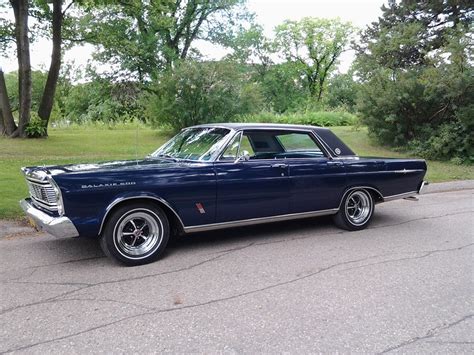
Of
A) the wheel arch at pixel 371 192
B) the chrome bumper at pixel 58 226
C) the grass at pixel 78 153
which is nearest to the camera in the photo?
the chrome bumper at pixel 58 226

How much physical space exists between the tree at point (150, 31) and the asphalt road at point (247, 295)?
1555 centimetres

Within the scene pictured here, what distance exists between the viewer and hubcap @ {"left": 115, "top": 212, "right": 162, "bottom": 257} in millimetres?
4512

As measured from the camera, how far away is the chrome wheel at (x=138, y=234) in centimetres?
450

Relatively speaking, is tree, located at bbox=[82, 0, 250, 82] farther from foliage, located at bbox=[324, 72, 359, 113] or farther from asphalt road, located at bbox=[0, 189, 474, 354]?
foliage, located at bbox=[324, 72, 359, 113]

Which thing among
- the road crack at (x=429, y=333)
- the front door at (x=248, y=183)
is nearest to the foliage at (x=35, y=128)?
the front door at (x=248, y=183)

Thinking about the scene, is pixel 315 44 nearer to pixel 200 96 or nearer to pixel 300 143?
pixel 200 96

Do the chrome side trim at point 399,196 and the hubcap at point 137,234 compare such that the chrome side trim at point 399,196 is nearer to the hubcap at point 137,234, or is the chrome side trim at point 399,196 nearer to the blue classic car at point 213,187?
the blue classic car at point 213,187

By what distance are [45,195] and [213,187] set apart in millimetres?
1834

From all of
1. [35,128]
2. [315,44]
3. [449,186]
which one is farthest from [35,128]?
[315,44]

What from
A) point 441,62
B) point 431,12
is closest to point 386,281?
point 441,62

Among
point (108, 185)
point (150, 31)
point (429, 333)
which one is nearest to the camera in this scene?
point (429, 333)

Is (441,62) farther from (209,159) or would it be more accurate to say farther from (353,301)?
(353,301)

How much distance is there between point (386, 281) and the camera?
161 inches

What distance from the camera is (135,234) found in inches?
181
